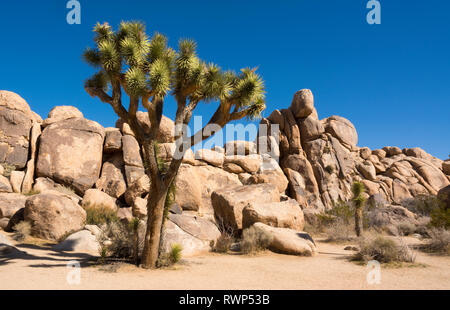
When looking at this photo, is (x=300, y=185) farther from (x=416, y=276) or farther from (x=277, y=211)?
(x=416, y=276)

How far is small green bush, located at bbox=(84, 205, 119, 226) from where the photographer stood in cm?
1443

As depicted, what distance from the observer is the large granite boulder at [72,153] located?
1877cm

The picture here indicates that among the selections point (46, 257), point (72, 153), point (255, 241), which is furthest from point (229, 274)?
point (72, 153)

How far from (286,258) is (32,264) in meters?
7.70

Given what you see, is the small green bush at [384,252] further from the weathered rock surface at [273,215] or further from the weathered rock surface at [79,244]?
the weathered rock surface at [79,244]

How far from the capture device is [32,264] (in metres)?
8.40

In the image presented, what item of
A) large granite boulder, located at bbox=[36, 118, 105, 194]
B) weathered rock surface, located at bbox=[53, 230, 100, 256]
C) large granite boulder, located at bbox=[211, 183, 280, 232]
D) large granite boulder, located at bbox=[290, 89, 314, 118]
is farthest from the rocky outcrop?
weathered rock surface, located at bbox=[53, 230, 100, 256]

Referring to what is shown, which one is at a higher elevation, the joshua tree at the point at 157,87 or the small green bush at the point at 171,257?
the joshua tree at the point at 157,87

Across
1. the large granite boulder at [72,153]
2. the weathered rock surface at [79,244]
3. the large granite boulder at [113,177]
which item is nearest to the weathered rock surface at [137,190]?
the large granite boulder at [113,177]

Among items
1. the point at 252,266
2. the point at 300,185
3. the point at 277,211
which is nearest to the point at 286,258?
the point at 252,266

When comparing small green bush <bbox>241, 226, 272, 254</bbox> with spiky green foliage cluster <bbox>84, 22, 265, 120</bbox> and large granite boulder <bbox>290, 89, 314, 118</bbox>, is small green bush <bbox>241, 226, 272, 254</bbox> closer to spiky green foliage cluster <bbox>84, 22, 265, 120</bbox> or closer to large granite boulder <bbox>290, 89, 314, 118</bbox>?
spiky green foliage cluster <bbox>84, 22, 265, 120</bbox>

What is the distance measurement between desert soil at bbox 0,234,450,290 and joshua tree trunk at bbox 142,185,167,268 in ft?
1.20

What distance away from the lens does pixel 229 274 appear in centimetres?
779

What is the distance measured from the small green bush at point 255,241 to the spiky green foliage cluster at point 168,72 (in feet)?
15.2
